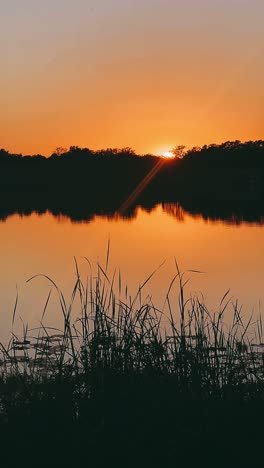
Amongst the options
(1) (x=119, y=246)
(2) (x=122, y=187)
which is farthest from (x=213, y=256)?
(2) (x=122, y=187)

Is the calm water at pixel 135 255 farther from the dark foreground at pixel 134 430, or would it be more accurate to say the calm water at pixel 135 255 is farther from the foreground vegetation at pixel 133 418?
the dark foreground at pixel 134 430

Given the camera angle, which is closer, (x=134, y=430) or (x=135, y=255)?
(x=134, y=430)

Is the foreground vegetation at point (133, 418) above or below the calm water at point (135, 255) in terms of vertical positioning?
above

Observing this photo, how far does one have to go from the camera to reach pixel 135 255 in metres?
21.1

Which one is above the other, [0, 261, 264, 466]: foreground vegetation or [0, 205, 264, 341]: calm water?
[0, 261, 264, 466]: foreground vegetation

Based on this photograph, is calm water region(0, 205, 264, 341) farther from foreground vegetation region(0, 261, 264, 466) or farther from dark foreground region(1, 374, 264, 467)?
dark foreground region(1, 374, 264, 467)

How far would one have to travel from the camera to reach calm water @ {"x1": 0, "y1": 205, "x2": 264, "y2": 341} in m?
13.3

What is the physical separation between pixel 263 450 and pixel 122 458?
0.76 metres

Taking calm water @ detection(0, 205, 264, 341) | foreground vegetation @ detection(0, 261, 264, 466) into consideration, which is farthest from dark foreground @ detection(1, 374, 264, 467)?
calm water @ detection(0, 205, 264, 341)

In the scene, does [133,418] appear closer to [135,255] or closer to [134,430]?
[134,430]

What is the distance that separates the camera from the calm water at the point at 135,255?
1327 centimetres

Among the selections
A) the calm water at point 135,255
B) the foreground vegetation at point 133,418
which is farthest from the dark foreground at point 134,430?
the calm water at point 135,255

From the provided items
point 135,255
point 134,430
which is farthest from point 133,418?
point 135,255

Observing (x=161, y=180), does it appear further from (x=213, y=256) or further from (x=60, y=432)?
(x=60, y=432)
